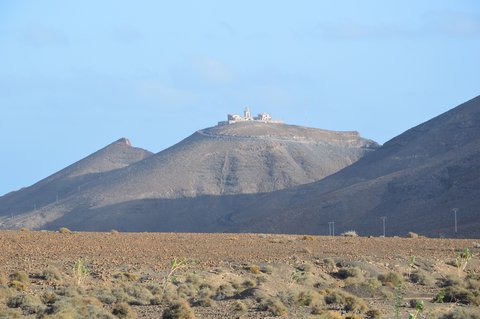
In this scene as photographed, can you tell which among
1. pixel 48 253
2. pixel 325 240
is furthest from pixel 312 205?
pixel 48 253

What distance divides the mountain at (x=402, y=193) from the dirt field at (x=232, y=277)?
40.9m

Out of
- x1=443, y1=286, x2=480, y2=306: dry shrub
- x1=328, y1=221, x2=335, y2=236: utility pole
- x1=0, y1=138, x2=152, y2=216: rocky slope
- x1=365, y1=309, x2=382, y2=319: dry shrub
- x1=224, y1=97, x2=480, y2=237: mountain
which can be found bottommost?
x1=365, y1=309, x2=382, y2=319: dry shrub

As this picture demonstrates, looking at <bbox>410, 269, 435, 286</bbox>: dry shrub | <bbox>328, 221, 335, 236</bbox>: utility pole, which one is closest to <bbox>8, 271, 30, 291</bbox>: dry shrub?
<bbox>410, 269, 435, 286</bbox>: dry shrub

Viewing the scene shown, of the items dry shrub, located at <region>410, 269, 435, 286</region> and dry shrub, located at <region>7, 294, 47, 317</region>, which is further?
dry shrub, located at <region>410, 269, 435, 286</region>

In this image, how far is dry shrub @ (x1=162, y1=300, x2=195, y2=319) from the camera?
25172 mm

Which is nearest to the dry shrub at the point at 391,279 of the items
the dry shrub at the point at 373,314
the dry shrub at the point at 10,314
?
the dry shrub at the point at 373,314

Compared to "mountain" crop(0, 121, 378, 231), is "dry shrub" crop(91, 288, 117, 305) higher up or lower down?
lower down

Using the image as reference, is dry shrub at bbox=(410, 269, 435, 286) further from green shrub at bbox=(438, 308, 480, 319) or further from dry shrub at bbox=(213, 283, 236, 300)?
green shrub at bbox=(438, 308, 480, 319)

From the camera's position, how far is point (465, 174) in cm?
11319

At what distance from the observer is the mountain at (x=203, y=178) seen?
456 feet

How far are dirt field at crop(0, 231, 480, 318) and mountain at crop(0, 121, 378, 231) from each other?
8407cm

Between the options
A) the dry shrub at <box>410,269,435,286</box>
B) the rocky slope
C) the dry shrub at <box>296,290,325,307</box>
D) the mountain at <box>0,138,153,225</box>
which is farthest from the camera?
the rocky slope

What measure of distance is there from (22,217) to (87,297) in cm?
12011

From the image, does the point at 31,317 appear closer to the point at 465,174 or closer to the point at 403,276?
the point at 403,276
